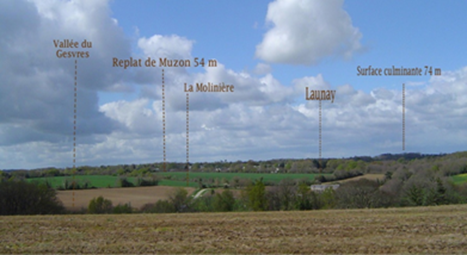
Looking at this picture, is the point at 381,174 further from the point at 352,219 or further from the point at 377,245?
the point at 377,245

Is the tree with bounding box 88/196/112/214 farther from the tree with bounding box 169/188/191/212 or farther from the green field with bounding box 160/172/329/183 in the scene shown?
the green field with bounding box 160/172/329/183

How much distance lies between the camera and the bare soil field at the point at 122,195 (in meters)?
41.5

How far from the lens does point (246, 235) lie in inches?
557

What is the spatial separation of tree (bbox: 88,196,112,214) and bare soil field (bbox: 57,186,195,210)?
727mm

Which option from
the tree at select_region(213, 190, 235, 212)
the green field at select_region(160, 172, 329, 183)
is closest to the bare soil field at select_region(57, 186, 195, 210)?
the green field at select_region(160, 172, 329, 183)

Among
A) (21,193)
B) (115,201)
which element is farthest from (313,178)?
(21,193)

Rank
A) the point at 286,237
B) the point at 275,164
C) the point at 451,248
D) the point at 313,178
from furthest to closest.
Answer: the point at 275,164
the point at 313,178
the point at 286,237
the point at 451,248

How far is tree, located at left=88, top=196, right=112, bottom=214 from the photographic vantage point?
39.8 meters

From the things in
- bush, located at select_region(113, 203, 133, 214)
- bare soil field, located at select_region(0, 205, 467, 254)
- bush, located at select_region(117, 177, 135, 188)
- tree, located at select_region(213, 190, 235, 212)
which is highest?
bare soil field, located at select_region(0, 205, 467, 254)

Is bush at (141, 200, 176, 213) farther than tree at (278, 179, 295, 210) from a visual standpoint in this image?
Yes

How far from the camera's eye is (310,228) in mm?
15219

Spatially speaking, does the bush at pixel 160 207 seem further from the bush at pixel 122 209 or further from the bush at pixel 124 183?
the bush at pixel 124 183

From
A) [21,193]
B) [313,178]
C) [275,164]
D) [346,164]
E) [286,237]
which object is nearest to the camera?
[286,237]

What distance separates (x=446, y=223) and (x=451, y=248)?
14.5 ft
